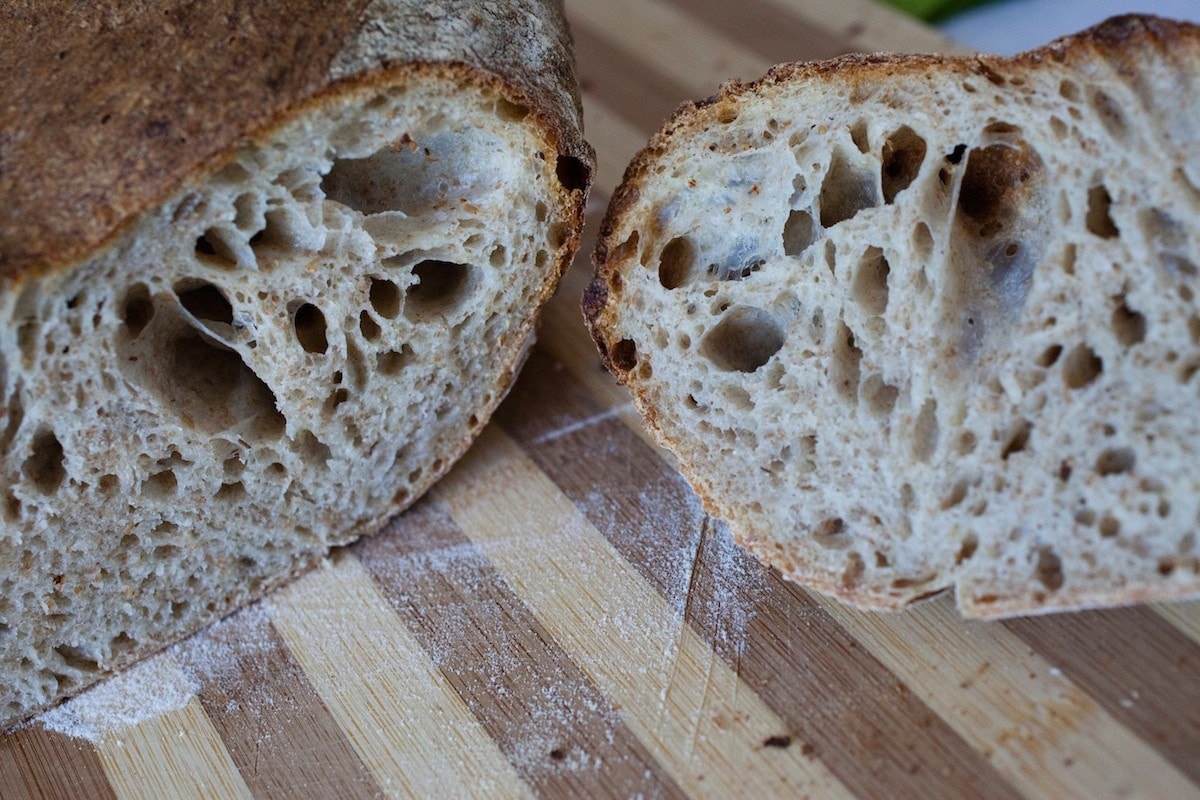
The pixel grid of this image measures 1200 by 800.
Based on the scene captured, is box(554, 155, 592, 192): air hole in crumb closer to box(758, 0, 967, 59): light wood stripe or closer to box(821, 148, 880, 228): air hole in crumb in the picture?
box(821, 148, 880, 228): air hole in crumb

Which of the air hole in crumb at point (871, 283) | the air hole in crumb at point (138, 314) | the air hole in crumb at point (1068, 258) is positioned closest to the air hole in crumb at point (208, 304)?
the air hole in crumb at point (138, 314)

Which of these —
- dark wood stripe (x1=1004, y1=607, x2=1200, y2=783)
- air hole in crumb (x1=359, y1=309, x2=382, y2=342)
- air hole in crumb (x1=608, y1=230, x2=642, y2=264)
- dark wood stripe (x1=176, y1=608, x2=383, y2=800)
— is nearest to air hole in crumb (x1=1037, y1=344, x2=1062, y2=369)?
dark wood stripe (x1=1004, y1=607, x2=1200, y2=783)

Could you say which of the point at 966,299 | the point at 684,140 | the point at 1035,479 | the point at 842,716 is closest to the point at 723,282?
the point at 684,140

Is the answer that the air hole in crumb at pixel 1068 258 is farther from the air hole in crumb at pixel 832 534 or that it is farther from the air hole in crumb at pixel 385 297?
the air hole in crumb at pixel 385 297

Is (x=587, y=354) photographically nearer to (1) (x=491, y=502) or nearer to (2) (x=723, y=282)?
(1) (x=491, y=502)

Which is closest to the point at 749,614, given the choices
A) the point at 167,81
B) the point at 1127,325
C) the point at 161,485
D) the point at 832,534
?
the point at 832,534

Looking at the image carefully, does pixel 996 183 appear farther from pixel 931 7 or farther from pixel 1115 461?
pixel 931 7

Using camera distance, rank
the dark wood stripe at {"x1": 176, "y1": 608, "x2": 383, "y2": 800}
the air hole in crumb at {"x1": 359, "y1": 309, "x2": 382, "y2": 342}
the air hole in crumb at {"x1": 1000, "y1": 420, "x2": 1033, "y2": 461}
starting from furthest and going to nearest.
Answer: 1. the air hole in crumb at {"x1": 359, "y1": 309, "x2": 382, "y2": 342}
2. the dark wood stripe at {"x1": 176, "y1": 608, "x2": 383, "y2": 800}
3. the air hole in crumb at {"x1": 1000, "y1": 420, "x2": 1033, "y2": 461}
